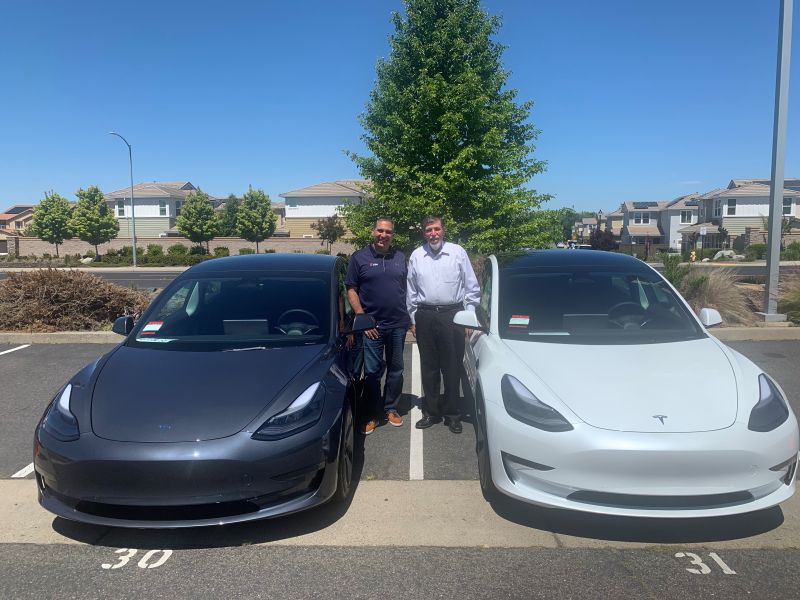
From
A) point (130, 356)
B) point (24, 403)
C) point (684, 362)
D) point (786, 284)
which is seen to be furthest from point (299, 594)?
point (786, 284)

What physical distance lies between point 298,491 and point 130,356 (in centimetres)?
157

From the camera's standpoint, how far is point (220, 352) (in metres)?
3.94

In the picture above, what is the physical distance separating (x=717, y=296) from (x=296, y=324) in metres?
8.29

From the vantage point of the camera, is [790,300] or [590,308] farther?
[790,300]

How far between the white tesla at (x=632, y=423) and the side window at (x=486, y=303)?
43cm

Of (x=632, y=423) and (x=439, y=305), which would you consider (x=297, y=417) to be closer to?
(x=632, y=423)

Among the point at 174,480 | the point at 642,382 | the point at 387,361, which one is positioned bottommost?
the point at 174,480

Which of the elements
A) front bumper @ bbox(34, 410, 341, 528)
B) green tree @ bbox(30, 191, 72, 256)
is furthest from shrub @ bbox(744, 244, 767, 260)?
green tree @ bbox(30, 191, 72, 256)

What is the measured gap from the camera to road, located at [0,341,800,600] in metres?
2.86

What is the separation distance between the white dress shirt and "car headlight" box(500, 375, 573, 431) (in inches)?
53.0

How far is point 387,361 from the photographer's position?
5125mm

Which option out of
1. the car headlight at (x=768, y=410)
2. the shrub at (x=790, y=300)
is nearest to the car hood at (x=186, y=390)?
the car headlight at (x=768, y=410)

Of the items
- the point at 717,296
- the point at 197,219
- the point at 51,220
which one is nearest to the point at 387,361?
the point at 717,296

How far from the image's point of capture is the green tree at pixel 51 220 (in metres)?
48.8
